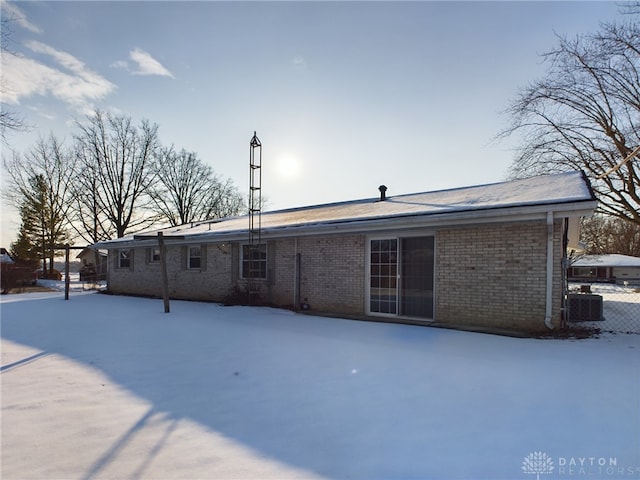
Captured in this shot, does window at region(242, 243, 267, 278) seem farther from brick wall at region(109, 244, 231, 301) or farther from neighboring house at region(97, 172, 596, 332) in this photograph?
brick wall at region(109, 244, 231, 301)

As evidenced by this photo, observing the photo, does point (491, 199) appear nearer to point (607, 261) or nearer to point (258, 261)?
point (258, 261)

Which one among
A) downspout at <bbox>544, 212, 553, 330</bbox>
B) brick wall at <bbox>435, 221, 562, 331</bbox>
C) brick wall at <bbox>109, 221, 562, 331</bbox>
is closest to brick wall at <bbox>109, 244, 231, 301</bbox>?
brick wall at <bbox>109, 221, 562, 331</bbox>

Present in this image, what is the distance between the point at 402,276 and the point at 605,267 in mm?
32686

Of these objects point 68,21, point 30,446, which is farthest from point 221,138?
point 30,446

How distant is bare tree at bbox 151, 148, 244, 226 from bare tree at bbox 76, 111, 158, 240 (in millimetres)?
2029

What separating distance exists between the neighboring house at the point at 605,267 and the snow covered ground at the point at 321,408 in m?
26.9

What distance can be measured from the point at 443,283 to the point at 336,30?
691 centimetres

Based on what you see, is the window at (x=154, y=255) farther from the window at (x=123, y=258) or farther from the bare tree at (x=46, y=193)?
the bare tree at (x=46, y=193)

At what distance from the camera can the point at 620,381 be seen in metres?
4.16

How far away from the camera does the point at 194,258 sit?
14.2 m

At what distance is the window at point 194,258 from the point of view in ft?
46.2

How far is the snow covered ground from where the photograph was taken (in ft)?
8.35

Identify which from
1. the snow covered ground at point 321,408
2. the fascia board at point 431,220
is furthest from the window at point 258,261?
the snow covered ground at point 321,408

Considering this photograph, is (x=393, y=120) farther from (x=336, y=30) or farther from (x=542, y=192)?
(x=542, y=192)
